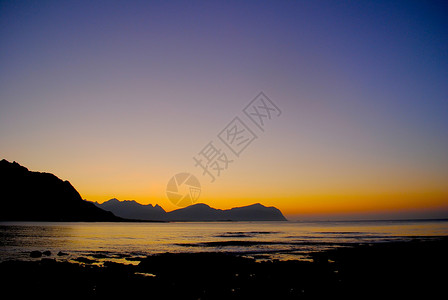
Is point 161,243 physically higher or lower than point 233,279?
lower

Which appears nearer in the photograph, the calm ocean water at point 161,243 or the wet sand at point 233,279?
the wet sand at point 233,279

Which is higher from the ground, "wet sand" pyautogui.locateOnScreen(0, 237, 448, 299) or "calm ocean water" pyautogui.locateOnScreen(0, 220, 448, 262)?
"wet sand" pyautogui.locateOnScreen(0, 237, 448, 299)

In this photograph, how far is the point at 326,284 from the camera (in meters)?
21.6

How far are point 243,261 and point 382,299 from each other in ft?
54.7

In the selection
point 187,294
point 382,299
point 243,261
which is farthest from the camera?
point 243,261

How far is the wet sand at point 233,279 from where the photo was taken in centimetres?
1944

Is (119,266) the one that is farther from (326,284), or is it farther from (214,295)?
(326,284)

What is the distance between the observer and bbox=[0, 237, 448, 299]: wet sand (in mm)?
19438

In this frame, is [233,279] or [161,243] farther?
[161,243]

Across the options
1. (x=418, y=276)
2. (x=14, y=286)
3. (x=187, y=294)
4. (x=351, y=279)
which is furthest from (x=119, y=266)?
(x=418, y=276)

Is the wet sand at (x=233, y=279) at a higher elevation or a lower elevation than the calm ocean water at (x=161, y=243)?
A: higher

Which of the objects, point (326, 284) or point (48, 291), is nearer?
point (48, 291)

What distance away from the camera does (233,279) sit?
23766 millimetres

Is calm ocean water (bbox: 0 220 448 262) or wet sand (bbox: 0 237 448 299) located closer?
wet sand (bbox: 0 237 448 299)
